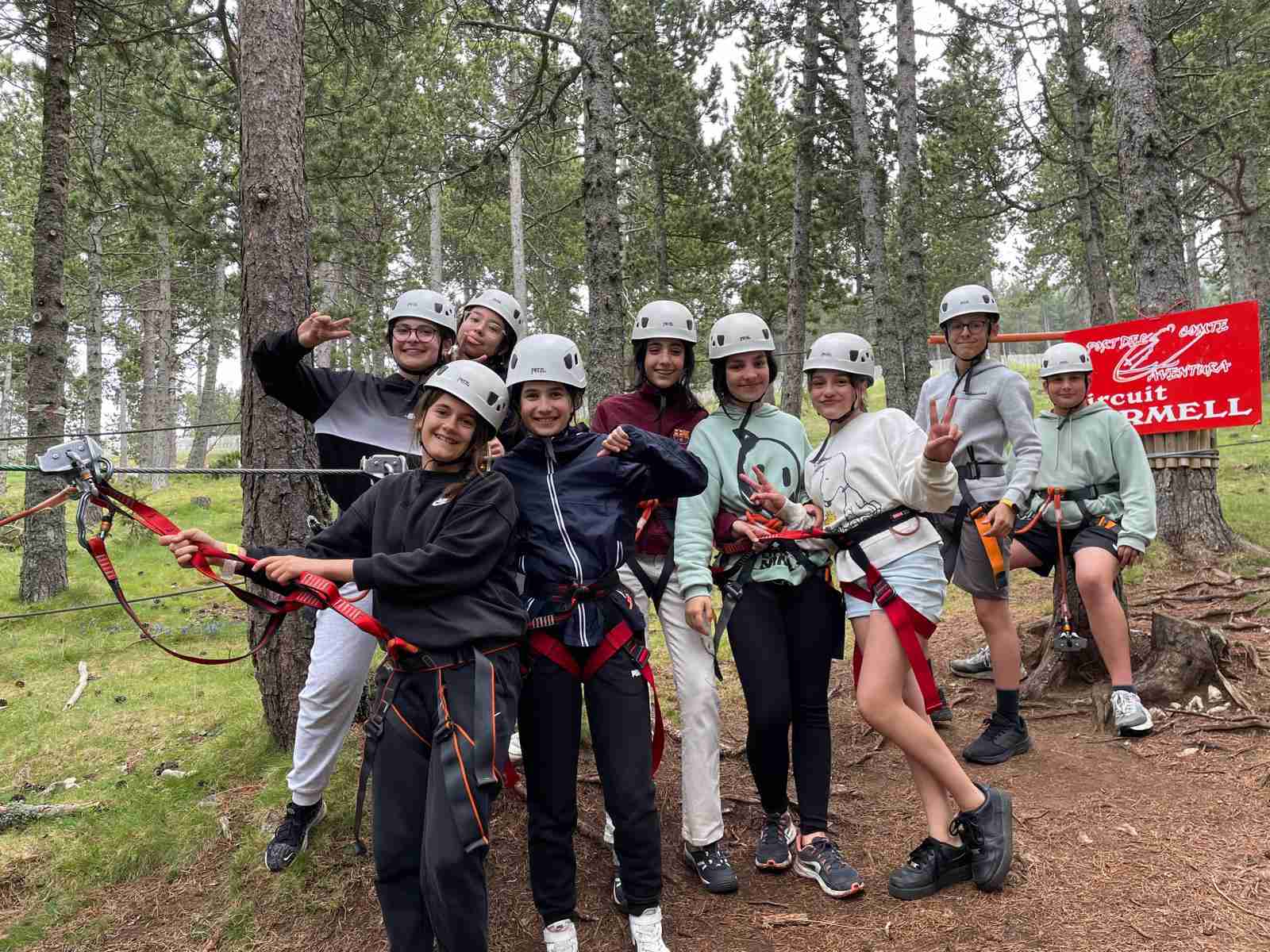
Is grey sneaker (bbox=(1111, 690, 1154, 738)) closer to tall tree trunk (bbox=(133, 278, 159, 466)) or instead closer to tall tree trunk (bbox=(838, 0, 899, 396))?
tall tree trunk (bbox=(838, 0, 899, 396))

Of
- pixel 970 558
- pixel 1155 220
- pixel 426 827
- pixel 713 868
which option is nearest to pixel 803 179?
pixel 1155 220

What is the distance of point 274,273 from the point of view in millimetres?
4273

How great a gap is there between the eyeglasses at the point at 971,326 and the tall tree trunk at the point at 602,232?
159 inches

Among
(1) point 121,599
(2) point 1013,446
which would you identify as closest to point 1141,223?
(2) point 1013,446

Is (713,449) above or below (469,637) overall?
above

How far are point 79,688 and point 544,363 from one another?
6103 mm

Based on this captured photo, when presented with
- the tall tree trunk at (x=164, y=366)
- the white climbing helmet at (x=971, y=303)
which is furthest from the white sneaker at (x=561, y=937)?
the tall tree trunk at (x=164, y=366)

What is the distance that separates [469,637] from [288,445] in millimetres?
2215

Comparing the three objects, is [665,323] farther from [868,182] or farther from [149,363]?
[149,363]

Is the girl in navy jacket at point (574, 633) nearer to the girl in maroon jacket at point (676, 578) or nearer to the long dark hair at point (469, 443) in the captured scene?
the long dark hair at point (469, 443)

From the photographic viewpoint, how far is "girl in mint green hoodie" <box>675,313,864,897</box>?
3.65m

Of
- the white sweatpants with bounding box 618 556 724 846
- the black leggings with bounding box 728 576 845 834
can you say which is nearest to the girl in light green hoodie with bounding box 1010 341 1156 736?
the black leggings with bounding box 728 576 845 834

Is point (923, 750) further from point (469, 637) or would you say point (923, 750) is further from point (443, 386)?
point (443, 386)

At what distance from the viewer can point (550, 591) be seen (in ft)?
10.6
